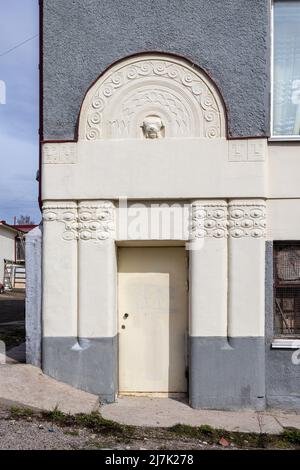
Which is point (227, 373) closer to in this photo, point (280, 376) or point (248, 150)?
point (280, 376)

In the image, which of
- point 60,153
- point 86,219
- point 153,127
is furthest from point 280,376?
point 60,153

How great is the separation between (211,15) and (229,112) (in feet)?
4.22

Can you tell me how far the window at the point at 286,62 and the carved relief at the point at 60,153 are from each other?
2.72 m

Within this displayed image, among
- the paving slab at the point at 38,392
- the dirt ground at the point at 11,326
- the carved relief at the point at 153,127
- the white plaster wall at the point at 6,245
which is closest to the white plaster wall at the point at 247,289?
the carved relief at the point at 153,127

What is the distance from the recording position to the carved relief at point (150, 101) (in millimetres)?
7223

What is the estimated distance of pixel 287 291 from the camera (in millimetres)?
7230

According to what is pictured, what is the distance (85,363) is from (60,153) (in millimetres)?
2779

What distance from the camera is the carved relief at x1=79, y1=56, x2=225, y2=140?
7.22m

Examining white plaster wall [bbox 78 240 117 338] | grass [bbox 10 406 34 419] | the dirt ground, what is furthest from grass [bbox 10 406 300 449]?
the dirt ground

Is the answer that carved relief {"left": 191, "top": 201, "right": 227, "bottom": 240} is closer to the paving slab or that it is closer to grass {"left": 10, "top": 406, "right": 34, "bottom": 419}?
the paving slab

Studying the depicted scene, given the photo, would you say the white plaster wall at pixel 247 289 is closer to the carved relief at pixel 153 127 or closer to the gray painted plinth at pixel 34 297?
the carved relief at pixel 153 127

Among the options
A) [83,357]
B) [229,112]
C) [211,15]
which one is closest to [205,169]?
[229,112]

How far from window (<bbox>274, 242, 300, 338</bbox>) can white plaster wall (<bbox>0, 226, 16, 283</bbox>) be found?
81.2ft
